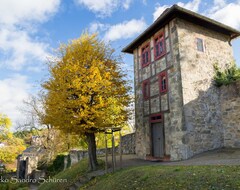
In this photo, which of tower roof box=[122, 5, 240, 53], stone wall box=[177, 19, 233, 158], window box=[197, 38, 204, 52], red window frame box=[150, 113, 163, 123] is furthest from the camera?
window box=[197, 38, 204, 52]

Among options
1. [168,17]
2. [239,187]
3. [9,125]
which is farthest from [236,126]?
[9,125]

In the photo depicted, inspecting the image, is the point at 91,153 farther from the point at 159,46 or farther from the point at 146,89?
the point at 159,46

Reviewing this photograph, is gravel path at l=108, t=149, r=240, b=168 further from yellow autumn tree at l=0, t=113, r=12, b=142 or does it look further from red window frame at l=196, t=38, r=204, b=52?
yellow autumn tree at l=0, t=113, r=12, b=142

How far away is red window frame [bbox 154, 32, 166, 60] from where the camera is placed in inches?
508

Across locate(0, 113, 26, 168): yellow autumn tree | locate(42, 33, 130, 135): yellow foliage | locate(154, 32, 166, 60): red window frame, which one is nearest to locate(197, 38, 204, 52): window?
locate(154, 32, 166, 60): red window frame

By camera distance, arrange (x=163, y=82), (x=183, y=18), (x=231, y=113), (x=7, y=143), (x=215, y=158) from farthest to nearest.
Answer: (x=7, y=143) → (x=163, y=82) → (x=183, y=18) → (x=231, y=113) → (x=215, y=158)

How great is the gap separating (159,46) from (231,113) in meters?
5.38

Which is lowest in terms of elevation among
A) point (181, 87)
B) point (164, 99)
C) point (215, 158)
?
point (215, 158)

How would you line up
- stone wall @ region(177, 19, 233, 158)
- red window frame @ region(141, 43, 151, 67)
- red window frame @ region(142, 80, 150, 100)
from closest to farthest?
stone wall @ region(177, 19, 233, 158) < red window frame @ region(142, 80, 150, 100) < red window frame @ region(141, 43, 151, 67)

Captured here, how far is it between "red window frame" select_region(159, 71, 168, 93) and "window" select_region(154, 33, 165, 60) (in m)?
1.15

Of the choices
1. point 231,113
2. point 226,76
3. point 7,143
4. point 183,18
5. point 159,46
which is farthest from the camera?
point 7,143

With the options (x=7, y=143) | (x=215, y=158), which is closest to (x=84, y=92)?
(x=215, y=158)

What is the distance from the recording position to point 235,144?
11445 millimetres

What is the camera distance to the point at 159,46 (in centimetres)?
1327
